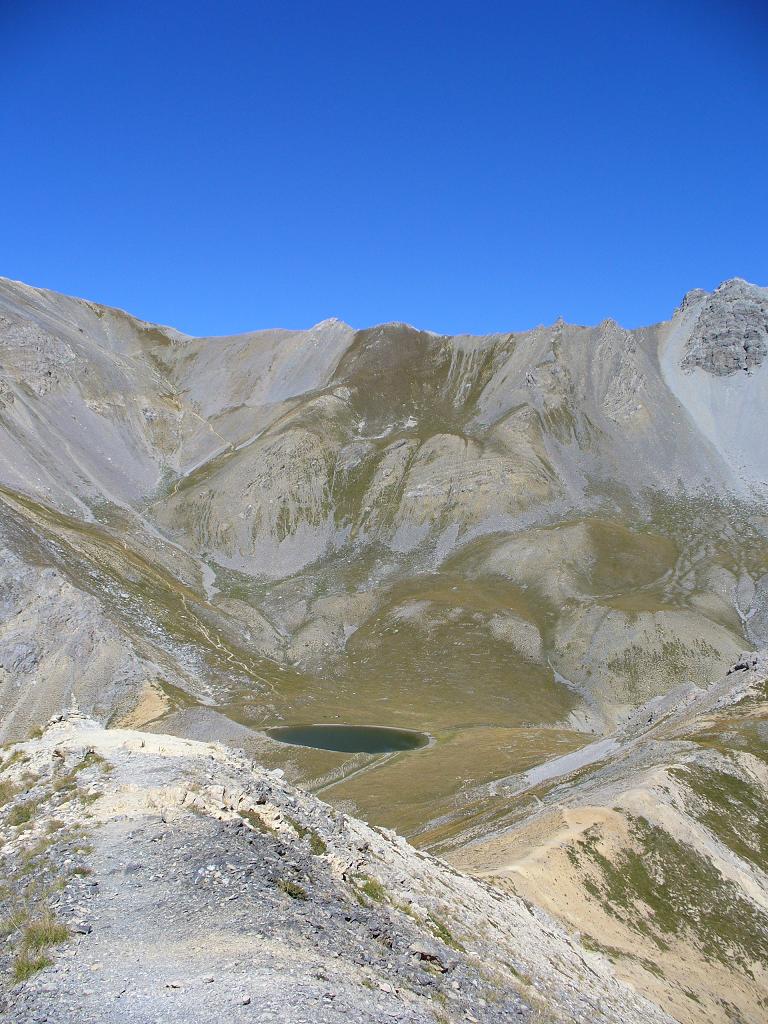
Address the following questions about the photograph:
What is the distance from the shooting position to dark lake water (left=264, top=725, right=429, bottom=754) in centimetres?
9138

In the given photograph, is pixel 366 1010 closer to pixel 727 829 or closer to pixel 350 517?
pixel 727 829

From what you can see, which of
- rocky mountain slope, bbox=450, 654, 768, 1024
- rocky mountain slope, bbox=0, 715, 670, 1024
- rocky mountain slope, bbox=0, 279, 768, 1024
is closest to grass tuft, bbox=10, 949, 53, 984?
rocky mountain slope, bbox=0, 715, 670, 1024

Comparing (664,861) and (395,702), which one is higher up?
(664,861)

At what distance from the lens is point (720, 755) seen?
48219mm

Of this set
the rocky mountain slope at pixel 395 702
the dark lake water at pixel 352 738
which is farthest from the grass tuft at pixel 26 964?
the dark lake water at pixel 352 738

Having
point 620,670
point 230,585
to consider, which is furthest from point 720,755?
point 230,585

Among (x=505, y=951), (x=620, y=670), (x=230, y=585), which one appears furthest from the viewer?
(x=230, y=585)

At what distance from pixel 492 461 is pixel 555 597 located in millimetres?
48760

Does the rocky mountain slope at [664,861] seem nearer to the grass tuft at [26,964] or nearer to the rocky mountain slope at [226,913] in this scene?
the rocky mountain slope at [226,913]

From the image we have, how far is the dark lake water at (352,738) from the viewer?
300 feet

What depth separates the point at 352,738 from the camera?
3757 inches

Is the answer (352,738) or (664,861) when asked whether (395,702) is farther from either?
(664,861)

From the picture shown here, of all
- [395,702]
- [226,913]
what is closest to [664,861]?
[226,913]

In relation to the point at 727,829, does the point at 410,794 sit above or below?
below
